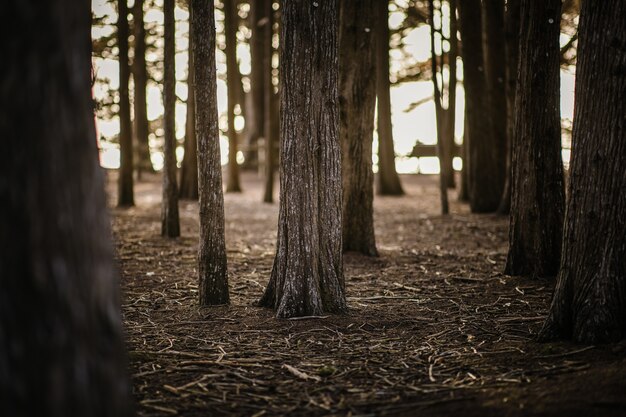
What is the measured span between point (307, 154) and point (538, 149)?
10.8 ft

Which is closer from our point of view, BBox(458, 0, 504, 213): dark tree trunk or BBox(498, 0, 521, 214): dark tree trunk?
BBox(498, 0, 521, 214): dark tree trunk

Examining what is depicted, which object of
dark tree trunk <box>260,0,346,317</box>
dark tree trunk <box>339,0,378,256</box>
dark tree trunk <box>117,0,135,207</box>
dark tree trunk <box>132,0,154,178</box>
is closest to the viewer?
dark tree trunk <box>260,0,346,317</box>

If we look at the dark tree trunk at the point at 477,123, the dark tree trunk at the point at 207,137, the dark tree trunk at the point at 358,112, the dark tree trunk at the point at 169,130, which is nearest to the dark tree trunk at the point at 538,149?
the dark tree trunk at the point at 358,112

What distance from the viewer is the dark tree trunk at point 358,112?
895 centimetres

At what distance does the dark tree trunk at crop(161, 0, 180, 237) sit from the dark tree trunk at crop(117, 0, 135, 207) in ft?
17.2

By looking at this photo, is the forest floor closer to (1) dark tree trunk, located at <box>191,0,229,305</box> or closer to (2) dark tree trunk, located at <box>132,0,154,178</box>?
(1) dark tree trunk, located at <box>191,0,229,305</box>

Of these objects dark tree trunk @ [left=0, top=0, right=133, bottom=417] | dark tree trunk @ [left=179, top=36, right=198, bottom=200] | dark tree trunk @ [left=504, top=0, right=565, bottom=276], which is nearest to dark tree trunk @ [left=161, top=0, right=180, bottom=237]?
dark tree trunk @ [left=179, top=36, right=198, bottom=200]

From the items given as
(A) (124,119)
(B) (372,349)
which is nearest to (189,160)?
(A) (124,119)

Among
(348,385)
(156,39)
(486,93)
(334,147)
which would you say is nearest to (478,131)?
(486,93)

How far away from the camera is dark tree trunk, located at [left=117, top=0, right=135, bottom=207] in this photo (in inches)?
574

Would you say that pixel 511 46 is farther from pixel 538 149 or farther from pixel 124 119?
pixel 124 119

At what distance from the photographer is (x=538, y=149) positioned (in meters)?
7.15

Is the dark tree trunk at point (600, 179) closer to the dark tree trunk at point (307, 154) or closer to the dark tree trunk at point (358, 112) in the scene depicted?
the dark tree trunk at point (307, 154)

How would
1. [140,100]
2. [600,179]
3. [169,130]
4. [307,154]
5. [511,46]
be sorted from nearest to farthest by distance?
1. [600,179]
2. [307,154]
3. [169,130]
4. [511,46]
5. [140,100]
